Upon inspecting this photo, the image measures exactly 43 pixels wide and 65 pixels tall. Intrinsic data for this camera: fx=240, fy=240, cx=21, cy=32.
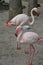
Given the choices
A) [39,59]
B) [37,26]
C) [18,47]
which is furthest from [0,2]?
[39,59]

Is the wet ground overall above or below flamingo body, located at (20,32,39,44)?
below

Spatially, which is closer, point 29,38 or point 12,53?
point 29,38

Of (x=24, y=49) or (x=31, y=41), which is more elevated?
(x=31, y=41)

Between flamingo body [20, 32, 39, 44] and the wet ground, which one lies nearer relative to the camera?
flamingo body [20, 32, 39, 44]

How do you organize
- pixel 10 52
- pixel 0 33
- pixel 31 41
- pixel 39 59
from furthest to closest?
pixel 0 33
pixel 10 52
pixel 39 59
pixel 31 41

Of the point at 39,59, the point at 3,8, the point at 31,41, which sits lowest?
the point at 3,8

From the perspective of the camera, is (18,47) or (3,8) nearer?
(18,47)

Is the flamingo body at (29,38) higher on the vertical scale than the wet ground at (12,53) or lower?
higher

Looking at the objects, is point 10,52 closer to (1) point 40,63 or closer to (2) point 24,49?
(2) point 24,49

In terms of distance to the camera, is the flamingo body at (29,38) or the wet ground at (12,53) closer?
the flamingo body at (29,38)

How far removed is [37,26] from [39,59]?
4435 mm

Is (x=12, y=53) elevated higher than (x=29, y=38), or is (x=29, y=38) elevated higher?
(x=29, y=38)

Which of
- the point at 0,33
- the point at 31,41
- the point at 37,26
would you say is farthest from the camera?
the point at 37,26

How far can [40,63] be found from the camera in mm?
5645
